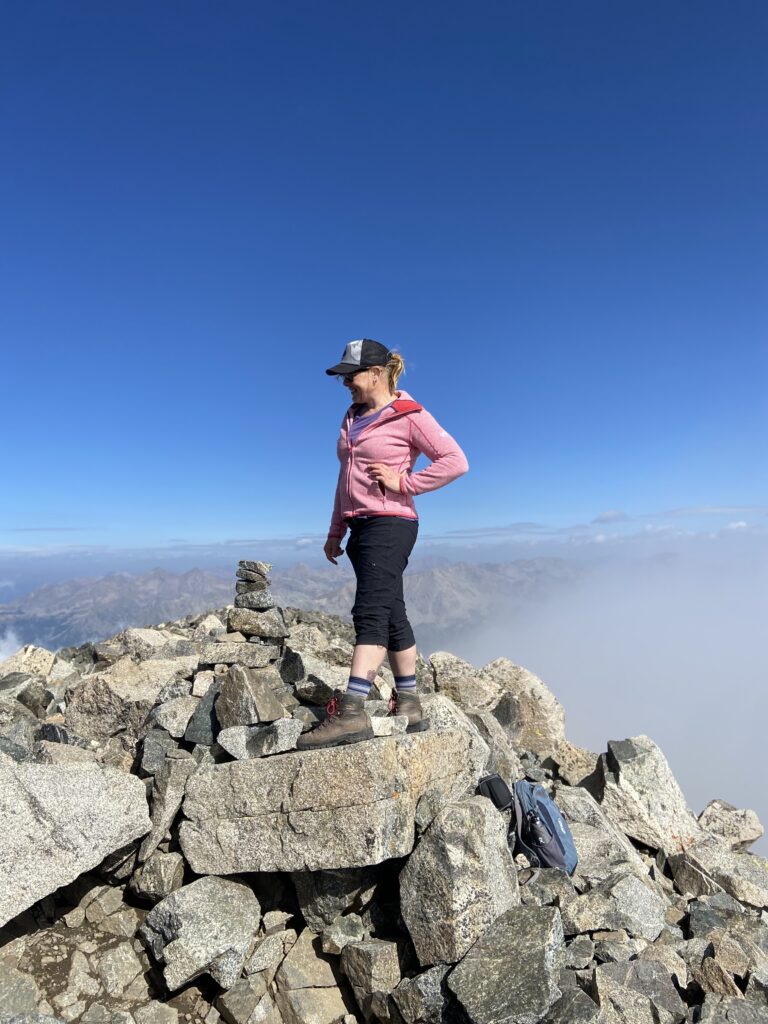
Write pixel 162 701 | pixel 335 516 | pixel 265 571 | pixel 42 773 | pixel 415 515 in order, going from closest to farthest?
pixel 42 773 → pixel 415 515 → pixel 335 516 → pixel 162 701 → pixel 265 571

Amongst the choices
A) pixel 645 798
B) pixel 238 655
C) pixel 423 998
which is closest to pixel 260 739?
pixel 238 655

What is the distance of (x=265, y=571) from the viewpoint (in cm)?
1045

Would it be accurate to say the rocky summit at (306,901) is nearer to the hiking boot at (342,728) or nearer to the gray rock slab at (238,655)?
the hiking boot at (342,728)

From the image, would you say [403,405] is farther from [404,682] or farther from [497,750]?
[497,750]

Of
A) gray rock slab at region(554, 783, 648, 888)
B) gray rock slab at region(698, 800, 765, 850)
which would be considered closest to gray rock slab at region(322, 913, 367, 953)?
gray rock slab at region(554, 783, 648, 888)

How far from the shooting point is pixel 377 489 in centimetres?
629

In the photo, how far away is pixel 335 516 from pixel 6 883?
4469 millimetres

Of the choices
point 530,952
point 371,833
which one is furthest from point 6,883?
point 530,952

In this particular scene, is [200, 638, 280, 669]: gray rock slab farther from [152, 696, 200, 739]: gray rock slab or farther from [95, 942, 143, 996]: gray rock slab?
[95, 942, 143, 996]: gray rock slab

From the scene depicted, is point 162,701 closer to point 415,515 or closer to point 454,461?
point 415,515

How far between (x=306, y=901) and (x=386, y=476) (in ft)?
13.9

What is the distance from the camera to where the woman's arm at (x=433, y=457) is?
6.10 metres

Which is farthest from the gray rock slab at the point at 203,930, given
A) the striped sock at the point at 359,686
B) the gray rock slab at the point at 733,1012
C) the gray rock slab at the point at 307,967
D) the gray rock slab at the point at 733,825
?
the gray rock slab at the point at 733,825

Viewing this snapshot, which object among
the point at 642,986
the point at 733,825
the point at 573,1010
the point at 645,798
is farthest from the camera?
the point at 733,825
